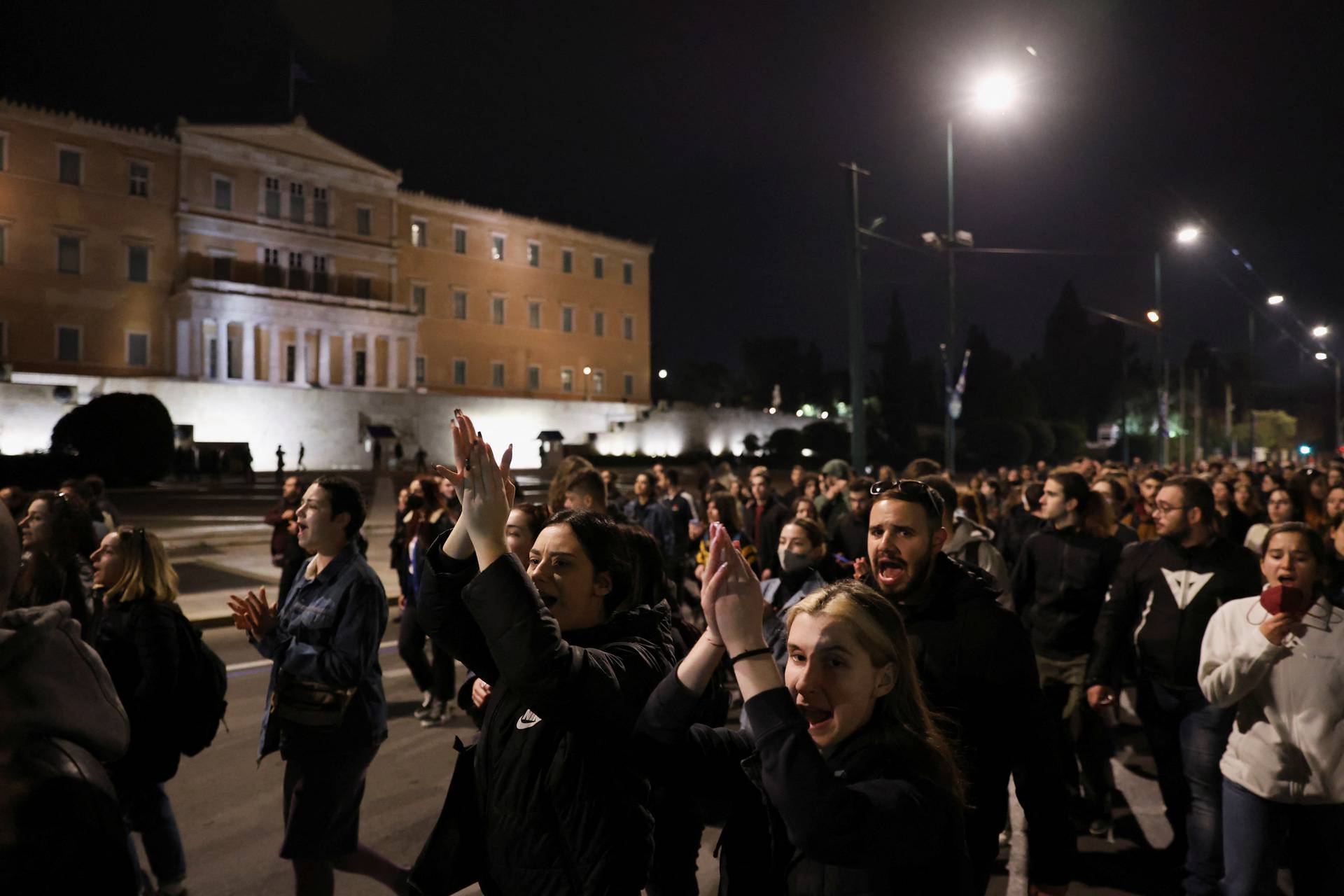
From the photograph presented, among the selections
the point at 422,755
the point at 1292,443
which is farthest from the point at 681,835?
the point at 1292,443

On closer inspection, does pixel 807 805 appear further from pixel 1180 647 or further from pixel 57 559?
pixel 57 559

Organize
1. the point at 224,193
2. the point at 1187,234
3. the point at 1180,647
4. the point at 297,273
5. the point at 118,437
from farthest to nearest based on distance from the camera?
the point at 297,273, the point at 224,193, the point at 118,437, the point at 1187,234, the point at 1180,647

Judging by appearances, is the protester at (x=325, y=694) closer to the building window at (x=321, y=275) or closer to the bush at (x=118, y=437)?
the bush at (x=118, y=437)

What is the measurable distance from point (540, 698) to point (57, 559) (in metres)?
4.38

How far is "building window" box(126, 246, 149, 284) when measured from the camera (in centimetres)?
4888

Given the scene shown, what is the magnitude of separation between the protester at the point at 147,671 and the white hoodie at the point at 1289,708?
4.39 m

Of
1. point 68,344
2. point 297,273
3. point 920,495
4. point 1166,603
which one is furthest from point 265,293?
point 920,495

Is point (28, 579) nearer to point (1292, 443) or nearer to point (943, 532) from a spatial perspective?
point (943, 532)

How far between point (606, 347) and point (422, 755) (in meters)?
63.8

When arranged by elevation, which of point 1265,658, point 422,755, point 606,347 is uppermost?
point 606,347

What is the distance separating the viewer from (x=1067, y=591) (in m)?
5.75

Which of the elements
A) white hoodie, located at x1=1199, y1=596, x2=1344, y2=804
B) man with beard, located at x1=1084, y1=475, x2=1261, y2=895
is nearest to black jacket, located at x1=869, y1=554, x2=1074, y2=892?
white hoodie, located at x1=1199, y1=596, x2=1344, y2=804

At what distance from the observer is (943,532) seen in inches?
125

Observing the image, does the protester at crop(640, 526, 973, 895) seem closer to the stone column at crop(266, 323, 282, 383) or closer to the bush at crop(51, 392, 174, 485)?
the bush at crop(51, 392, 174, 485)
